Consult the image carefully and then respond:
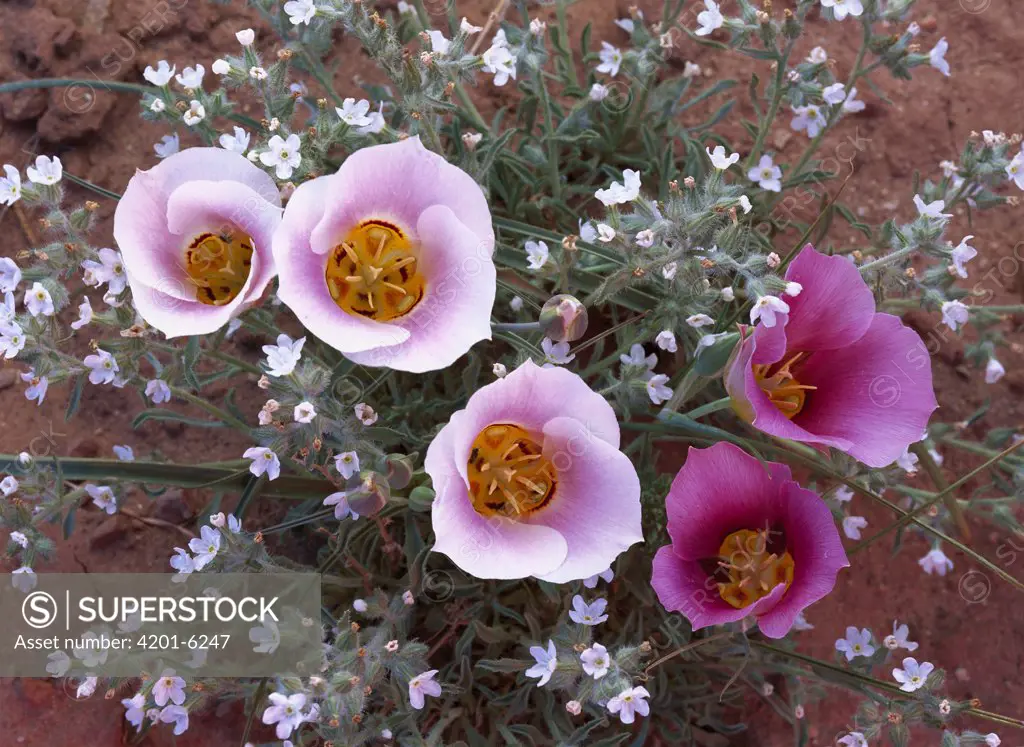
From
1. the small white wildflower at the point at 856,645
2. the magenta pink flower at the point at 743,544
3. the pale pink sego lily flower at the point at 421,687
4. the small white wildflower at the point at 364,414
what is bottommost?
the small white wildflower at the point at 856,645

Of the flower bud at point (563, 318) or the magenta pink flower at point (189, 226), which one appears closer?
the magenta pink flower at point (189, 226)

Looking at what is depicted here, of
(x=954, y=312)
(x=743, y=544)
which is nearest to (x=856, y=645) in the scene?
(x=743, y=544)

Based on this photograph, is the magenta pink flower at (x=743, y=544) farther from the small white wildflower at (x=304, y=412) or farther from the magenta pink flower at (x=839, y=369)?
the small white wildflower at (x=304, y=412)

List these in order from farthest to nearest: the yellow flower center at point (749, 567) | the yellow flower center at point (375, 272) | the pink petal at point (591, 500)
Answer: the yellow flower center at point (749, 567) → the yellow flower center at point (375, 272) → the pink petal at point (591, 500)

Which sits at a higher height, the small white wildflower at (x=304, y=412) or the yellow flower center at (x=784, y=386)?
the small white wildflower at (x=304, y=412)

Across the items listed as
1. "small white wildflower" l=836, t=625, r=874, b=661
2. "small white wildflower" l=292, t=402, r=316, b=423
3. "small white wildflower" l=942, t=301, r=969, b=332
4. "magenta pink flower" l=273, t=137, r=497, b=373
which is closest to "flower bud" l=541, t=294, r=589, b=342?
"magenta pink flower" l=273, t=137, r=497, b=373

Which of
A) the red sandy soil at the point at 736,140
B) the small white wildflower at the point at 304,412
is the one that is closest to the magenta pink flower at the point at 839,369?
the small white wildflower at the point at 304,412

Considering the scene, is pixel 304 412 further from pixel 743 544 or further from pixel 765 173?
pixel 765 173

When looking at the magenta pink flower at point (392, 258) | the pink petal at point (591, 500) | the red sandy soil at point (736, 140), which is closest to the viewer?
the magenta pink flower at point (392, 258)
